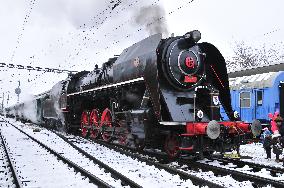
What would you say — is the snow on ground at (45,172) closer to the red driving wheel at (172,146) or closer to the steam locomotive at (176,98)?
the steam locomotive at (176,98)

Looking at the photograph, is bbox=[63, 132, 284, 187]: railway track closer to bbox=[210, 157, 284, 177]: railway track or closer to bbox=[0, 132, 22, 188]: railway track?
bbox=[210, 157, 284, 177]: railway track

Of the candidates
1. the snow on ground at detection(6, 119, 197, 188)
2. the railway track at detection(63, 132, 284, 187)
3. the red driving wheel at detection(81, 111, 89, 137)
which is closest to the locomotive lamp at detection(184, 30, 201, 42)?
the railway track at detection(63, 132, 284, 187)

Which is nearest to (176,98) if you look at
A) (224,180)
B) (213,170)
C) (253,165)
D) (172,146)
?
(172,146)

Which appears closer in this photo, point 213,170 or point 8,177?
point 8,177

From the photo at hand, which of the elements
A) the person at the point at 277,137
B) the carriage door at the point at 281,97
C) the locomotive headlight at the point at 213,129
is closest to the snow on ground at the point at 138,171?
the locomotive headlight at the point at 213,129

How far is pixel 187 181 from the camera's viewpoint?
6.47 meters

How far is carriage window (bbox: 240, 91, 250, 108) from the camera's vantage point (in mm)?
16062

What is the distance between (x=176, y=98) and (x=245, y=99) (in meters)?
8.35

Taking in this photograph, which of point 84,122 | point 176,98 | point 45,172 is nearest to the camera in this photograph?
point 45,172

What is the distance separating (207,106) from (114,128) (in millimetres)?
3579

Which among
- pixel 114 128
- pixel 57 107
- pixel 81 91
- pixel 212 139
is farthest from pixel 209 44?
pixel 57 107

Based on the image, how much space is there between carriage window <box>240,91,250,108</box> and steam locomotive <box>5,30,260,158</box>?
6.85 metres

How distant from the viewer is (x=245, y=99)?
16.3 meters

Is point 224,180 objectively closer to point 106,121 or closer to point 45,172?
point 45,172
